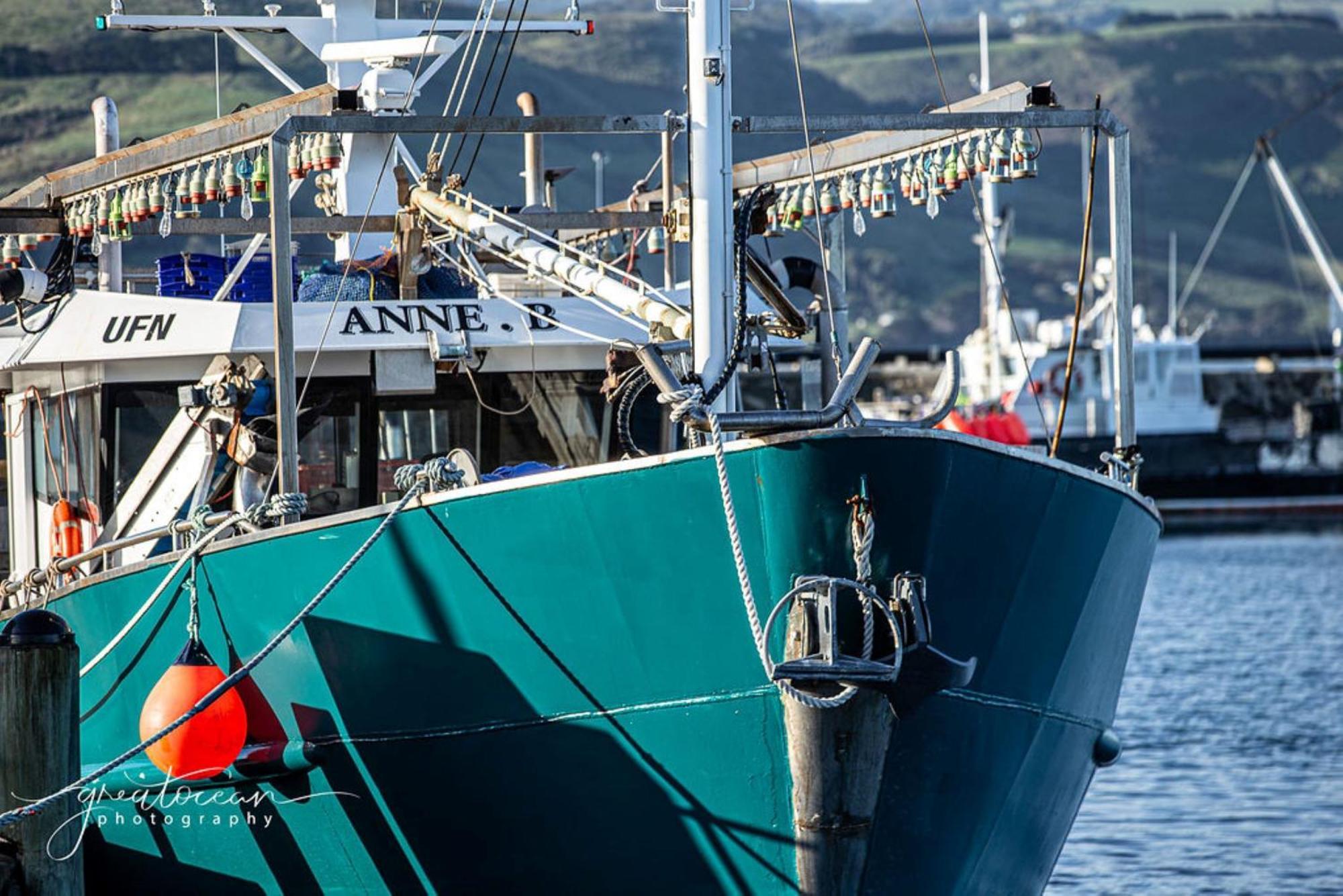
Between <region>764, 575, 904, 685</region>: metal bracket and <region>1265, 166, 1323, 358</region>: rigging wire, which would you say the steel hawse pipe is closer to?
<region>764, 575, 904, 685</region>: metal bracket

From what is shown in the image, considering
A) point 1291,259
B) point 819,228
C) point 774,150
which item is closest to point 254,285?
point 819,228

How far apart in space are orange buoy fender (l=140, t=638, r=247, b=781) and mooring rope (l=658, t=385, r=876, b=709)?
8.61 feet

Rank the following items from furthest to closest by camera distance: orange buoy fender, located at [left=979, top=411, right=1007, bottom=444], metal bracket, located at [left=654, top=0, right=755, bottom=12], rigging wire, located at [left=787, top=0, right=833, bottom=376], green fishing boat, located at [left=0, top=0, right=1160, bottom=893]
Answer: orange buoy fender, located at [left=979, top=411, right=1007, bottom=444]
metal bracket, located at [left=654, top=0, right=755, bottom=12]
rigging wire, located at [left=787, top=0, right=833, bottom=376]
green fishing boat, located at [left=0, top=0, right=1160, bottom=893]

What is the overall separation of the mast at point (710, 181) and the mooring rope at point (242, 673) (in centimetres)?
142

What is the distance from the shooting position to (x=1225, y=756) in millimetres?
21484

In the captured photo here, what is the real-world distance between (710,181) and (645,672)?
2.20m

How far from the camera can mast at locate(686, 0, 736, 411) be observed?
992 centimetres

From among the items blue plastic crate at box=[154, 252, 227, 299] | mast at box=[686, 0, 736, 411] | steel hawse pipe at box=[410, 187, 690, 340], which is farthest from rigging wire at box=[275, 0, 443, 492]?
mast at box=[686, 0, 736, 411]

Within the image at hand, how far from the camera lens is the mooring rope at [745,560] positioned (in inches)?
353

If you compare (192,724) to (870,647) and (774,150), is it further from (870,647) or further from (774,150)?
(774,150)

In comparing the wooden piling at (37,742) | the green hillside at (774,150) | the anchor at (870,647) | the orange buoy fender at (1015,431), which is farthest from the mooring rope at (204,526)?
the green hillside at (774,150)

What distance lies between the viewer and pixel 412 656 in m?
10.1

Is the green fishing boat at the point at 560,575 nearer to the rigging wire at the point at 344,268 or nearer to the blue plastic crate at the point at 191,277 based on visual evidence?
the rigging wire at the point at 344,268

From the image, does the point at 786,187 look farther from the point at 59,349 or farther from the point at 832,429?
the point at 832,429
